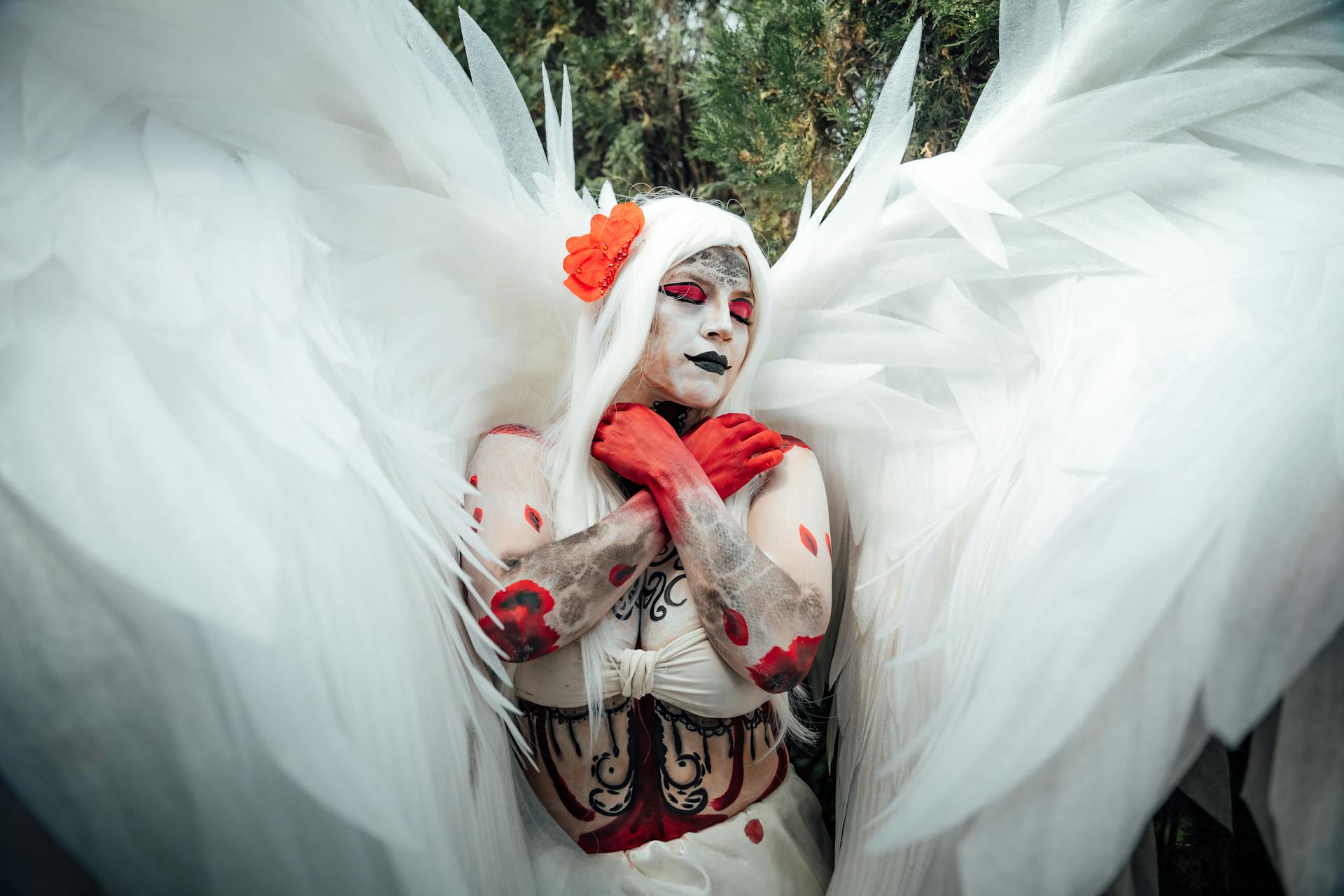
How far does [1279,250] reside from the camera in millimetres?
1112

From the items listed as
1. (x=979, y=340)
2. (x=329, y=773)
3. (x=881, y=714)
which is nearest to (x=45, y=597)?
(x=329, y=773)

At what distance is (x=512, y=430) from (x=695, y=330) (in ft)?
0.97

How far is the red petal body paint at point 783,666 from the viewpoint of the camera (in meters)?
1.18

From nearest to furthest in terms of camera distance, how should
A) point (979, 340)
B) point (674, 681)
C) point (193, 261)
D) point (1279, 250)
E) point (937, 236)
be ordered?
1. point (193, 261)
2. point (1279, 250)
3. point (674, 681)
4. point (979, 340)
5. point (937, 236)

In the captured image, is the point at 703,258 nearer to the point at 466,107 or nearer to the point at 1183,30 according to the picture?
the point at 466,107

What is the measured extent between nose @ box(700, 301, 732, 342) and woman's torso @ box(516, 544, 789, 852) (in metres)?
0.32

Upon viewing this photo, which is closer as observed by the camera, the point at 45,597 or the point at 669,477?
the point at 45,597

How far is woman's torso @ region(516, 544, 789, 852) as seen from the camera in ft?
4.14

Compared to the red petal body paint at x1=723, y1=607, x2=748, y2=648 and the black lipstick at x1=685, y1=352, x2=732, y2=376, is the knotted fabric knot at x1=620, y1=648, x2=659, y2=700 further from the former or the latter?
the black lipstick at x1=685, y1=352, x2=732, y2=376

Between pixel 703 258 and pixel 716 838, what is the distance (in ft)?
2.60

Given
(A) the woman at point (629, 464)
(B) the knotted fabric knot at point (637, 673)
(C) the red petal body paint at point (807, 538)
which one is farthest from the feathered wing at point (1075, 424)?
(B) the knotted fabric knot at point (637, 673)

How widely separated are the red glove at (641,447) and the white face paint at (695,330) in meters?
0.06

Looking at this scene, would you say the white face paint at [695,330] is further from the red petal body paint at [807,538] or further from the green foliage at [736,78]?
the green foliage at [736,78]

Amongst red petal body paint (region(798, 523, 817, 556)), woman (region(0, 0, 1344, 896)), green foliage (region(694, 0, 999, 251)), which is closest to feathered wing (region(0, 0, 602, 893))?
woman (region(0, 0, 1344, 896))
